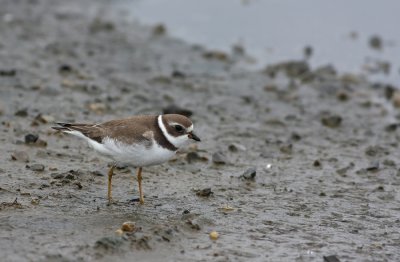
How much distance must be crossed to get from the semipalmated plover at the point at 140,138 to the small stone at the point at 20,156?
3.90 feet

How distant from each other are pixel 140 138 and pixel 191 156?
215 centimetres

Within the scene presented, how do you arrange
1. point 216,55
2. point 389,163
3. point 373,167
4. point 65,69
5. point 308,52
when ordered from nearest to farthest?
point 373,167
point 389,163
point 65,69
point 216,55
point 308,52

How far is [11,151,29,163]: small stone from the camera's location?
8.95 m

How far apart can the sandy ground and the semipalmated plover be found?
22.0 inches

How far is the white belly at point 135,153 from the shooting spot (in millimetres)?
7656

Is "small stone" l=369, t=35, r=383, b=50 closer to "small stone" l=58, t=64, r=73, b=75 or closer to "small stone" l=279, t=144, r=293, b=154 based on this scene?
"small stone" l=279, t=144, r=293, b=154

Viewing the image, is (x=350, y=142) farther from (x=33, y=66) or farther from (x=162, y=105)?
(x=33, y=66)

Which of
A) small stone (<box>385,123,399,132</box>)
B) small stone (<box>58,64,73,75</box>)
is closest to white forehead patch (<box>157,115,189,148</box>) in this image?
small stone (<box>385,123,399,132</box>)

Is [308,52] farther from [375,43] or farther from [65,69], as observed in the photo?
[65,69]

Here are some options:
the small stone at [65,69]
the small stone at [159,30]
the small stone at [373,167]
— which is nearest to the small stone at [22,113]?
the small stone at [65,69]

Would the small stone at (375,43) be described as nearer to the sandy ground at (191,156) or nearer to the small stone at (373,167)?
the sandy ground at (191,156)

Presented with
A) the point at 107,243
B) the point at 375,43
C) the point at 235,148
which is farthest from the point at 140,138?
the point at 375,43

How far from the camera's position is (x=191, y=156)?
32.0ft

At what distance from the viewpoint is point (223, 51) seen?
15969mm
